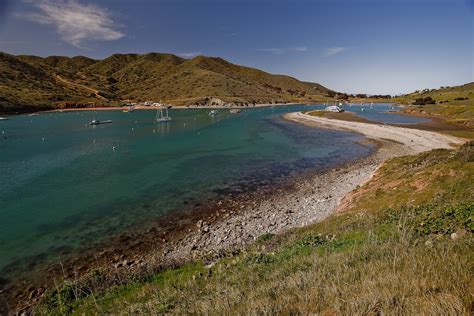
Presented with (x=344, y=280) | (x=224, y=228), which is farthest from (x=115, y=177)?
(x=344, y=280)

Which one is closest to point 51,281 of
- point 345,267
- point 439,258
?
point 345,267

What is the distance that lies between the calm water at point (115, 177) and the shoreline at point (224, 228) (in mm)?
2526

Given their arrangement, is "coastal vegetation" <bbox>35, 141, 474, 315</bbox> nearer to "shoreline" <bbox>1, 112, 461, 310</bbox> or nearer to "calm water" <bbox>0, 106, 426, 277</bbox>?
"shoreline" <bbox>1, 112, 461, 310</bbox>

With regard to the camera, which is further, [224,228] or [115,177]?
[115,177]

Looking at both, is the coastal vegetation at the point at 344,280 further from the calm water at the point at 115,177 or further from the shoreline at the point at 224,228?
the calm water at the point at 115,177

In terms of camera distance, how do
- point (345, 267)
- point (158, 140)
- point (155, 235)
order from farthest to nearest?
point (158, 140), point (155, 235), point (345, 267)

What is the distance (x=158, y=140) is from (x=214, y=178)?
118ft

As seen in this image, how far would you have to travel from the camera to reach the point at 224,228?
19.6m

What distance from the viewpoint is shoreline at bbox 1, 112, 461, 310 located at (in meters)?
15.1

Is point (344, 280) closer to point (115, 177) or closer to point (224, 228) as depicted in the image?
point (224, 228)

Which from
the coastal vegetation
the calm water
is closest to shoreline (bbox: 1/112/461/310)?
the calm water

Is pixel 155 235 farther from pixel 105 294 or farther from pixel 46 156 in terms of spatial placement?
Result: pixel 46 156

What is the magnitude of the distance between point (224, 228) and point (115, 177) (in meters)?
20.5

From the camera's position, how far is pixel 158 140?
64500mm
